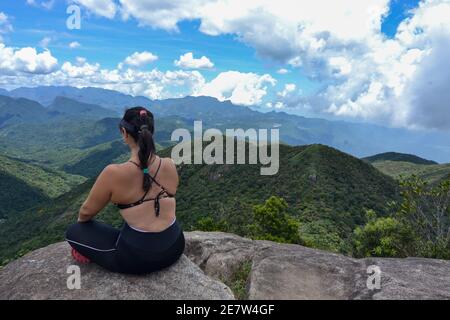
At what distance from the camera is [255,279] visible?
344 inches

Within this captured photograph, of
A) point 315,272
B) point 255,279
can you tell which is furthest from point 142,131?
point 315,272

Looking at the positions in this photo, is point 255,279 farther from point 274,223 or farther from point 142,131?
point 274,223

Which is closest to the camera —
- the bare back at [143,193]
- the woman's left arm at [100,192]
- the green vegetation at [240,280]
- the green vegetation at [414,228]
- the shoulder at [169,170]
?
the woman's left arm at [100,192]

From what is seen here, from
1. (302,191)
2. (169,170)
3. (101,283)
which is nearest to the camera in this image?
(101,283)

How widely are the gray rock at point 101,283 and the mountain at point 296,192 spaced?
56.7 m

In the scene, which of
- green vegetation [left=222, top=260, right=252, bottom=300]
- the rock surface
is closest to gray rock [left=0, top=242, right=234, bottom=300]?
the rock surface

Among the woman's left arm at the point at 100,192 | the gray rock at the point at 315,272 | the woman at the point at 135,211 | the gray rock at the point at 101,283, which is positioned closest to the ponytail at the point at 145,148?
the woman at the point at 135,211

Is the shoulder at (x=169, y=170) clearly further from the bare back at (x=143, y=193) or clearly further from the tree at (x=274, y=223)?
the tree at (x=274, y=223)

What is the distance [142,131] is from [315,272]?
538 cm

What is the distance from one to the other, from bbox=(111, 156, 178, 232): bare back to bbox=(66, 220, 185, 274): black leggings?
190mm

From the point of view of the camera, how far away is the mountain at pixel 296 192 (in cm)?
8288
